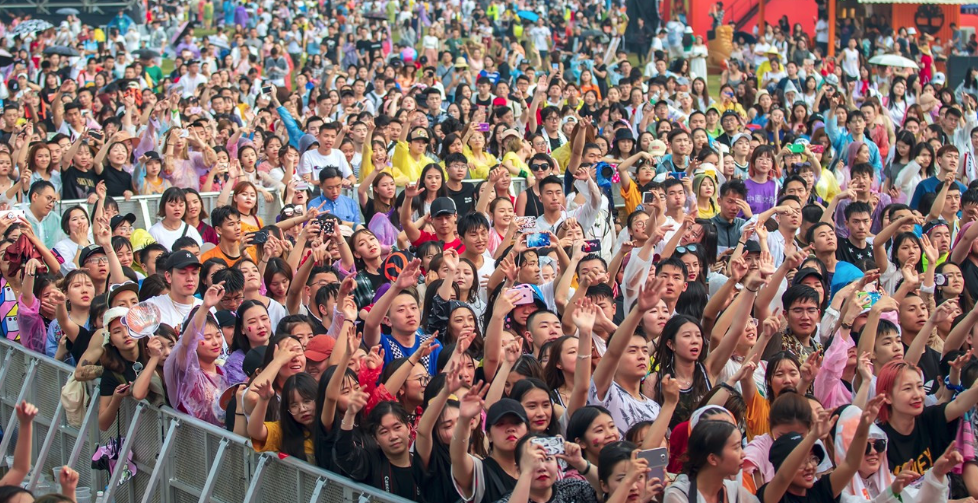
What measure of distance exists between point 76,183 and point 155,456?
555 cm

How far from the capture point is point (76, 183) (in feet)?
38.5

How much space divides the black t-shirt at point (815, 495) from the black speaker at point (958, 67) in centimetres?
1891

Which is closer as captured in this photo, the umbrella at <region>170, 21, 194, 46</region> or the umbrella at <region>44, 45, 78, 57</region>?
the umbrella at <region>44, 45, 78, 57</region>

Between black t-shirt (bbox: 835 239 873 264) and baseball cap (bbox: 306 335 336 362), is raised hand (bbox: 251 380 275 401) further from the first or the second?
black t-shirt (bbox: 835 239 873 264)

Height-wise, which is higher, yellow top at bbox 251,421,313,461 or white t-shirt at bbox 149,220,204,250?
yellow top at bbox 251,421,313,461

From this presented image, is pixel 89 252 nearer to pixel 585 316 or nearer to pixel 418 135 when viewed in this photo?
pixel 585 316

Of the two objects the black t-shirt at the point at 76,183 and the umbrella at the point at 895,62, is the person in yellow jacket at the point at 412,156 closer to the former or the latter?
the black t-shirt at the point at 76,183

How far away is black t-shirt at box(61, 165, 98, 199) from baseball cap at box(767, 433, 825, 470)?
8028 millimetres

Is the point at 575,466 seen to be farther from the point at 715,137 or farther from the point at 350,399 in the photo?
the point at 715,137

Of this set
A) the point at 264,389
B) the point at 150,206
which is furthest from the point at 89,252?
Result: the point at 264,389

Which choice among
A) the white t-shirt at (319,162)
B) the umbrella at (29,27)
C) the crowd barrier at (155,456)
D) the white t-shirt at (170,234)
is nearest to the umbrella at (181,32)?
the umbrella at (29,27)

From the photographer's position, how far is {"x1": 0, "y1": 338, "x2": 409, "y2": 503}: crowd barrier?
583 centimetres

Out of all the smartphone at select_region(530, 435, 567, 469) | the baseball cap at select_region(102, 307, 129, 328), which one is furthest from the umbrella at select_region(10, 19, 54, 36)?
the smartphone at select_region(530, 435, 567, 469)

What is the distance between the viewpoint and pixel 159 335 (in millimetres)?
6867
